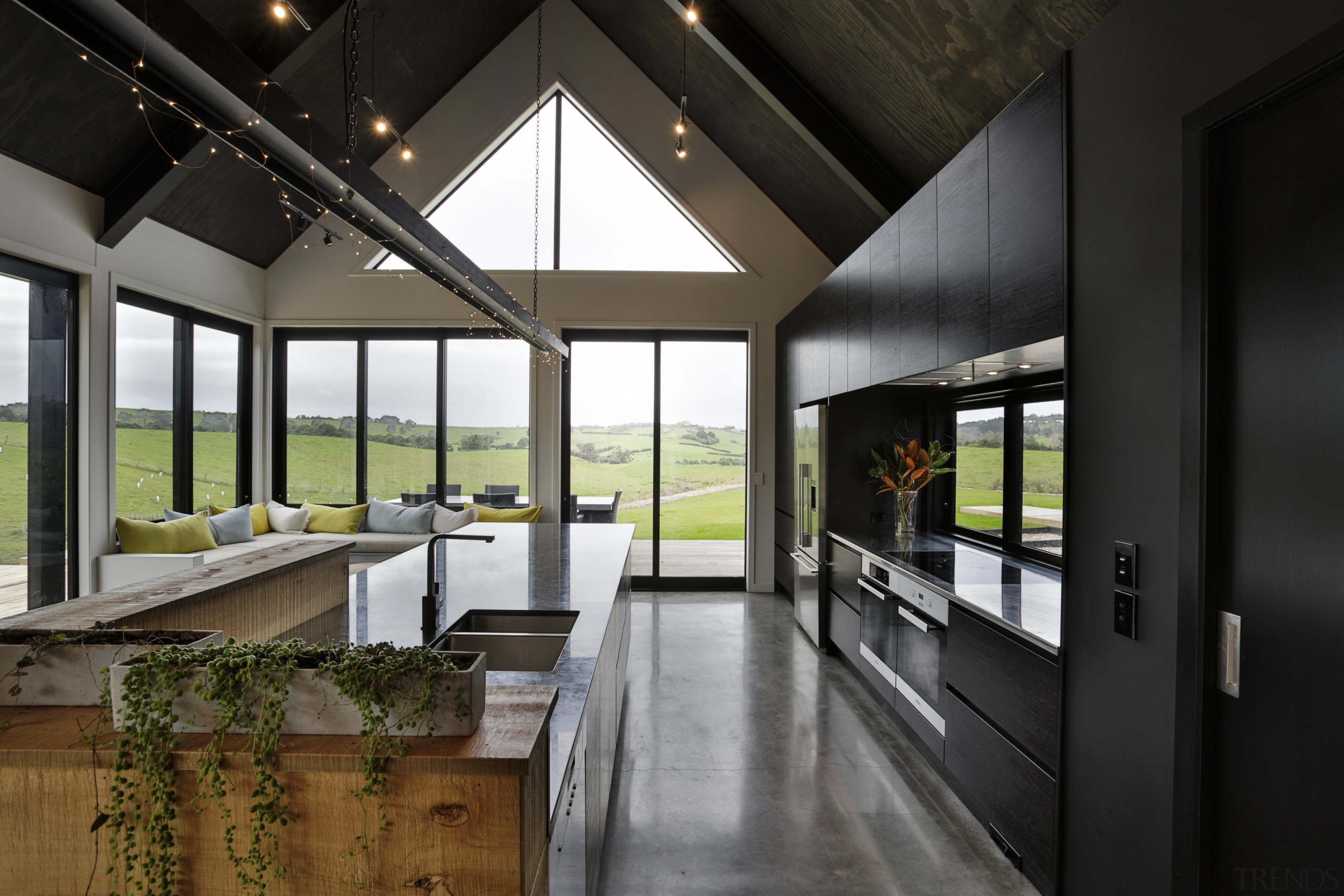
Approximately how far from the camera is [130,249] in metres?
4.55

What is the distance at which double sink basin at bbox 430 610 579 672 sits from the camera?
200 centimetres

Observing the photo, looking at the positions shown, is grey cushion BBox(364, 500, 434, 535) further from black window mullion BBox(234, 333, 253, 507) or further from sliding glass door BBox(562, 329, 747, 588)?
sliding glass door BBox(562, 329, 747, 588)

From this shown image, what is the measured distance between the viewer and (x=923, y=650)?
276 cm

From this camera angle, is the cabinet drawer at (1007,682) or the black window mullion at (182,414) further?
the black window mullion at (182,414)

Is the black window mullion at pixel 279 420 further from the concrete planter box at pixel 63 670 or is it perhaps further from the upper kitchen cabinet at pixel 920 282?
the concrete planter box at pixel 63 670

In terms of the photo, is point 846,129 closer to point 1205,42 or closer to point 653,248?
point 653,248

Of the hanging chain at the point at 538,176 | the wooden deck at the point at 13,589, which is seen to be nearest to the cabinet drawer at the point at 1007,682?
the hanging chain at the point at 538,176

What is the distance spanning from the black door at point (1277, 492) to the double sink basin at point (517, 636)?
1.61 m

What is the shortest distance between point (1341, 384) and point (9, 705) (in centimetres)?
231

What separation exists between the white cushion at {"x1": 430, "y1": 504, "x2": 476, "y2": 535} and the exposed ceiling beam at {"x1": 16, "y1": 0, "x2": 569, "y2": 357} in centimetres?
416

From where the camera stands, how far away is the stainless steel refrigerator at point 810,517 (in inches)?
166

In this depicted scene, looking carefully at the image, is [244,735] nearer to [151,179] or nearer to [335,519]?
[151,179]

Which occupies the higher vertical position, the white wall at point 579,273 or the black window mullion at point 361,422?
the white wall at point 579,273

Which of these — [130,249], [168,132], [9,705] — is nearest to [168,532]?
[130,249]
